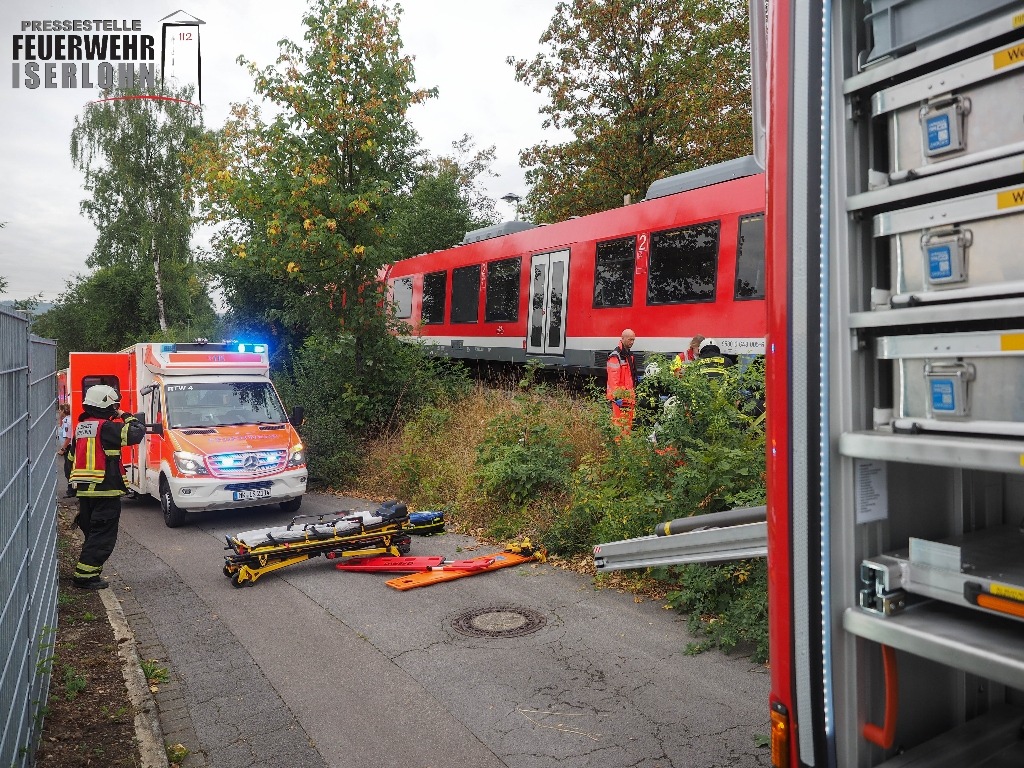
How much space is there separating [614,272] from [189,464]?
7.26 meters

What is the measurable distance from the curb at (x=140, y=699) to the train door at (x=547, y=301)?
31.3 ft

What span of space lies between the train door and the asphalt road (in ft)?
25.0

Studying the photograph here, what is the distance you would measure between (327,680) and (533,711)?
4.89 feet

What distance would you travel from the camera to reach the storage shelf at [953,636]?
175cm

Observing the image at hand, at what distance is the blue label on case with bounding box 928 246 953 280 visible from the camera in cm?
186

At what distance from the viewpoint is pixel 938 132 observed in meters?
1.89

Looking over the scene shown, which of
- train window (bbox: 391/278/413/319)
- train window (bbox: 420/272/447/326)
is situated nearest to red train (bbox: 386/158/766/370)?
train window (bbox: 420/272/447/326)

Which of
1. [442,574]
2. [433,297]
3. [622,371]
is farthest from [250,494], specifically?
[433,297]

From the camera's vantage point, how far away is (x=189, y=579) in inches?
323

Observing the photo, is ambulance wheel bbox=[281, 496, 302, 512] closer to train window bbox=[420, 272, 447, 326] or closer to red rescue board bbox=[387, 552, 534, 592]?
red rescue board bbox=[387, 552, 534, 592]

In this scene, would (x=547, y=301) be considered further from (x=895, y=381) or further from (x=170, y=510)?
(x=895, y=381)

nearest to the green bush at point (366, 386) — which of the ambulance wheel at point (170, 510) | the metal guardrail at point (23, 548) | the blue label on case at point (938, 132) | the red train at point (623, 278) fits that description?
the red train at point (623, 278)

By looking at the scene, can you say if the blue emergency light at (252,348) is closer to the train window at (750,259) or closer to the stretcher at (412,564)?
the stretcher at (412,564)

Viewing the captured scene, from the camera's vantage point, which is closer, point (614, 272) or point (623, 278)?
point (623, 278)
